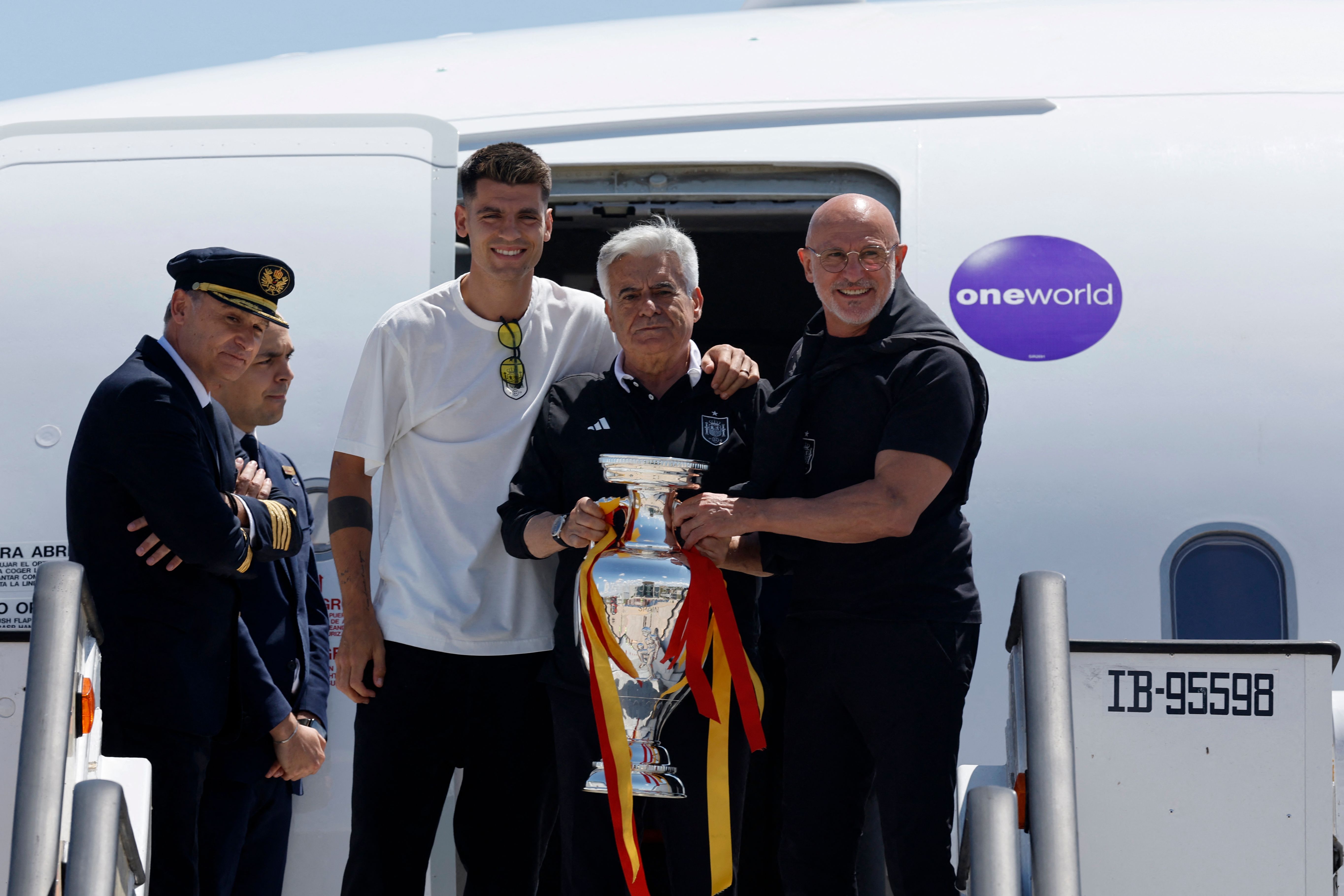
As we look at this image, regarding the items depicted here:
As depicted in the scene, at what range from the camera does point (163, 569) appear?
321 cm

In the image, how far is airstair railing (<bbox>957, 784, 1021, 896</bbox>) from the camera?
2600 millimetres

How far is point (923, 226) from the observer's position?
149 inches

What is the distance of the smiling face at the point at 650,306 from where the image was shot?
336 centimetres

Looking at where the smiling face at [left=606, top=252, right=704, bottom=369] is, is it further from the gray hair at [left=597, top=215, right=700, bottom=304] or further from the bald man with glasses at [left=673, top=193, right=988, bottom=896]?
the bald man with glasses at [left=673, top=193, right=988, bottom=896]

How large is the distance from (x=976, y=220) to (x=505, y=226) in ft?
4.64

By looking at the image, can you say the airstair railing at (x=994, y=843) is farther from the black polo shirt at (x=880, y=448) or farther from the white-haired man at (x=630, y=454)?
the white-haired man at (x=630, y=454)

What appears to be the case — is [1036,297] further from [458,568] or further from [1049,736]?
[458,568]

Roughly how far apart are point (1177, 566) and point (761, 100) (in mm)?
1921

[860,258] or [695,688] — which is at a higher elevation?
[860,258]

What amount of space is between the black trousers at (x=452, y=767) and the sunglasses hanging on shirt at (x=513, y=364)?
0.75 metres

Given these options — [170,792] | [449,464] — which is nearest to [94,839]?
[170,792]

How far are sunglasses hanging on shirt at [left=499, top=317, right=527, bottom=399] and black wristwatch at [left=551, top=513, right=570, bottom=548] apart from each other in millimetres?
506

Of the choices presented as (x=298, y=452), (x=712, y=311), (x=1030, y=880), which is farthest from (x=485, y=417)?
(x=712, y=311)

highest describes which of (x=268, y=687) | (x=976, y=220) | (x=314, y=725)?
(x=976, y=220)
